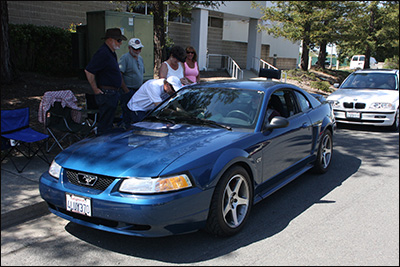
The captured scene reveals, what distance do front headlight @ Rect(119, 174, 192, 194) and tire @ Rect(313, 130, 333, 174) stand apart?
3.26m

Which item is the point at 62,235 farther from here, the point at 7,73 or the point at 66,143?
the point at 7,73

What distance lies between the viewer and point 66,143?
23.3 ft

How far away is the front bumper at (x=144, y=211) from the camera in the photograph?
3289 millimetres

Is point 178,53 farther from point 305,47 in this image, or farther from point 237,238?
point 305,47

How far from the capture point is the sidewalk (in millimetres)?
4227

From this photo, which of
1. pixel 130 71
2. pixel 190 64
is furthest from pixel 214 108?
pixel 190 64

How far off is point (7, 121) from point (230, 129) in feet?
10.7

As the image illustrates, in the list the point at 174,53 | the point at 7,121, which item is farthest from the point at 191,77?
the point at 7,121

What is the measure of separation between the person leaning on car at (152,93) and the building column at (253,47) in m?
19.8

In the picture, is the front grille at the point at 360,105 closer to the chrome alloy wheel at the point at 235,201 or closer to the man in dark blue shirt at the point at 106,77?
the man in dark blue shirt at the point at 106,77

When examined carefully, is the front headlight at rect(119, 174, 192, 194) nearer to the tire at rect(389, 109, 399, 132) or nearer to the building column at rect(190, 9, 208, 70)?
the tire at rect(389, 109, 399, 132)

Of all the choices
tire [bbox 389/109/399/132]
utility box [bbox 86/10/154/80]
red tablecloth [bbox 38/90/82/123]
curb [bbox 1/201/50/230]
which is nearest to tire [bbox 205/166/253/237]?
curb [bbox 1/201/50/230]

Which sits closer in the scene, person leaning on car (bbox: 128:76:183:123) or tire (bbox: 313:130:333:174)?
person leaning on car (bbox: 128:76:183:123)

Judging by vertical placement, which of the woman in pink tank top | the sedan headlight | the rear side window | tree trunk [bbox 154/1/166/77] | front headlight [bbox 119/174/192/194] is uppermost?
tree trunk [bbox 154/1/166/77]
